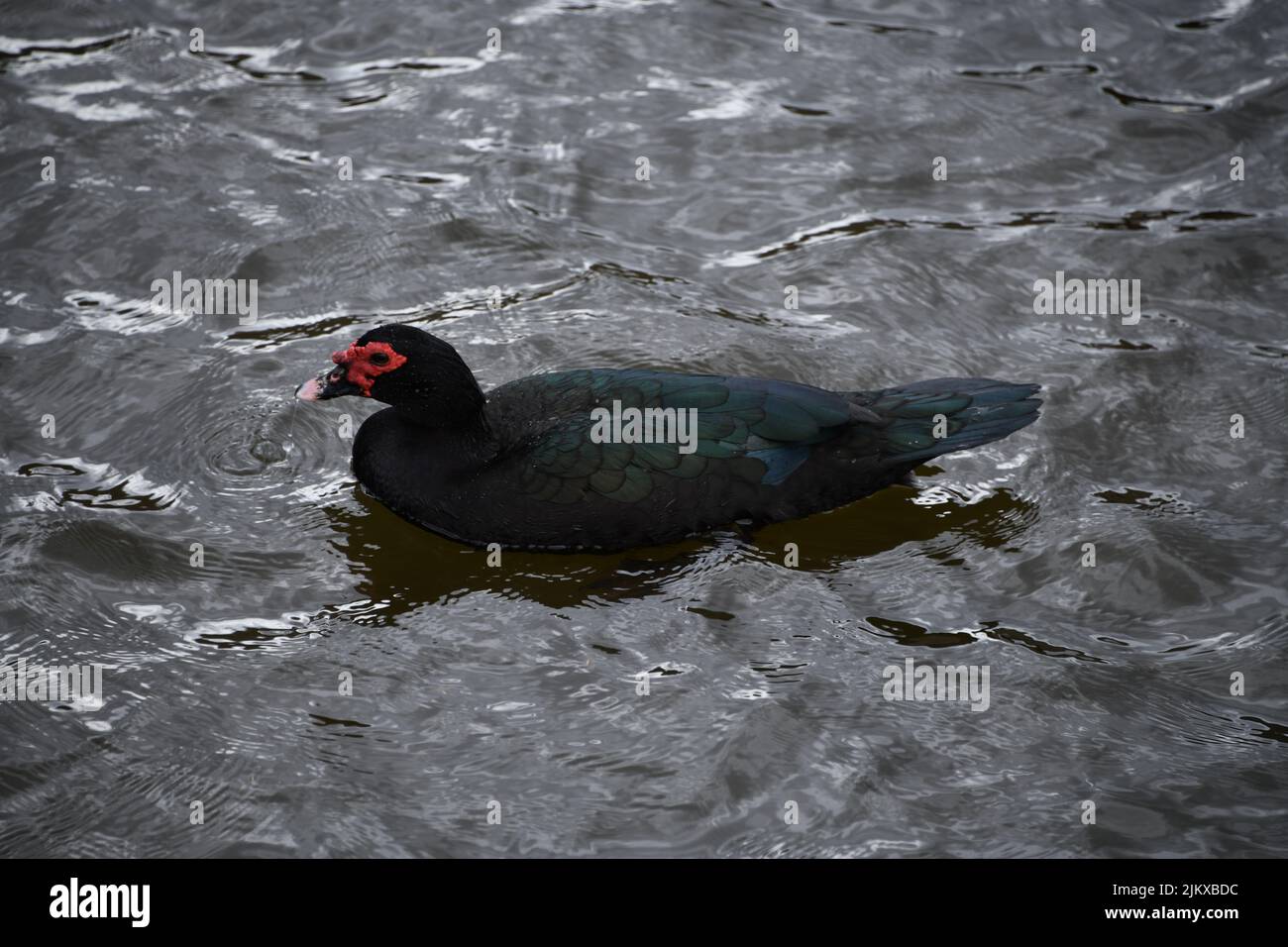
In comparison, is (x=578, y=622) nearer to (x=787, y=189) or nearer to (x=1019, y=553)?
(x=1019, y=553)

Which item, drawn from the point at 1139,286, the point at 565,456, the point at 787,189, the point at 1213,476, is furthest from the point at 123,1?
the point at 1213,476

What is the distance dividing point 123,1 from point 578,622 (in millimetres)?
7346

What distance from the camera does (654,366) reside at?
790 cm

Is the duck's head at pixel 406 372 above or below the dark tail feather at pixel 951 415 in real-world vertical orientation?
above

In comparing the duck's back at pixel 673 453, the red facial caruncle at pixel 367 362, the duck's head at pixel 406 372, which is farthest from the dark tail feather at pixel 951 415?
the red facial caruncle at pixel 367 362

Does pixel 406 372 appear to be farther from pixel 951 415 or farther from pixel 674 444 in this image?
pixel 951 415

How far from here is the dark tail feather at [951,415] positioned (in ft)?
22.5

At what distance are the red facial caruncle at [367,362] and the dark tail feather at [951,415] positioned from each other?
239cm

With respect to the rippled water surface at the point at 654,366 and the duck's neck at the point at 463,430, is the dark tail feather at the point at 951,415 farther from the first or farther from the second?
the duck's neck at the point at 463,430

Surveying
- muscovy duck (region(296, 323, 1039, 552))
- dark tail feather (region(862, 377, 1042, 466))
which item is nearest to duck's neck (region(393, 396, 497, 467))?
muscovy duck (region(296, 323, 1039, 552))

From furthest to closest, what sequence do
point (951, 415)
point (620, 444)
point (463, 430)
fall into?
point (951, 415)
point (463, 430)
point (620, 444)

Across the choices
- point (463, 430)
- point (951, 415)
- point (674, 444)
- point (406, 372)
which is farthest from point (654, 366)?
point (951, 415)

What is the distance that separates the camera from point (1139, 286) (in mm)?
8727

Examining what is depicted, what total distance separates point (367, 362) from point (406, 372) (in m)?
0.20
